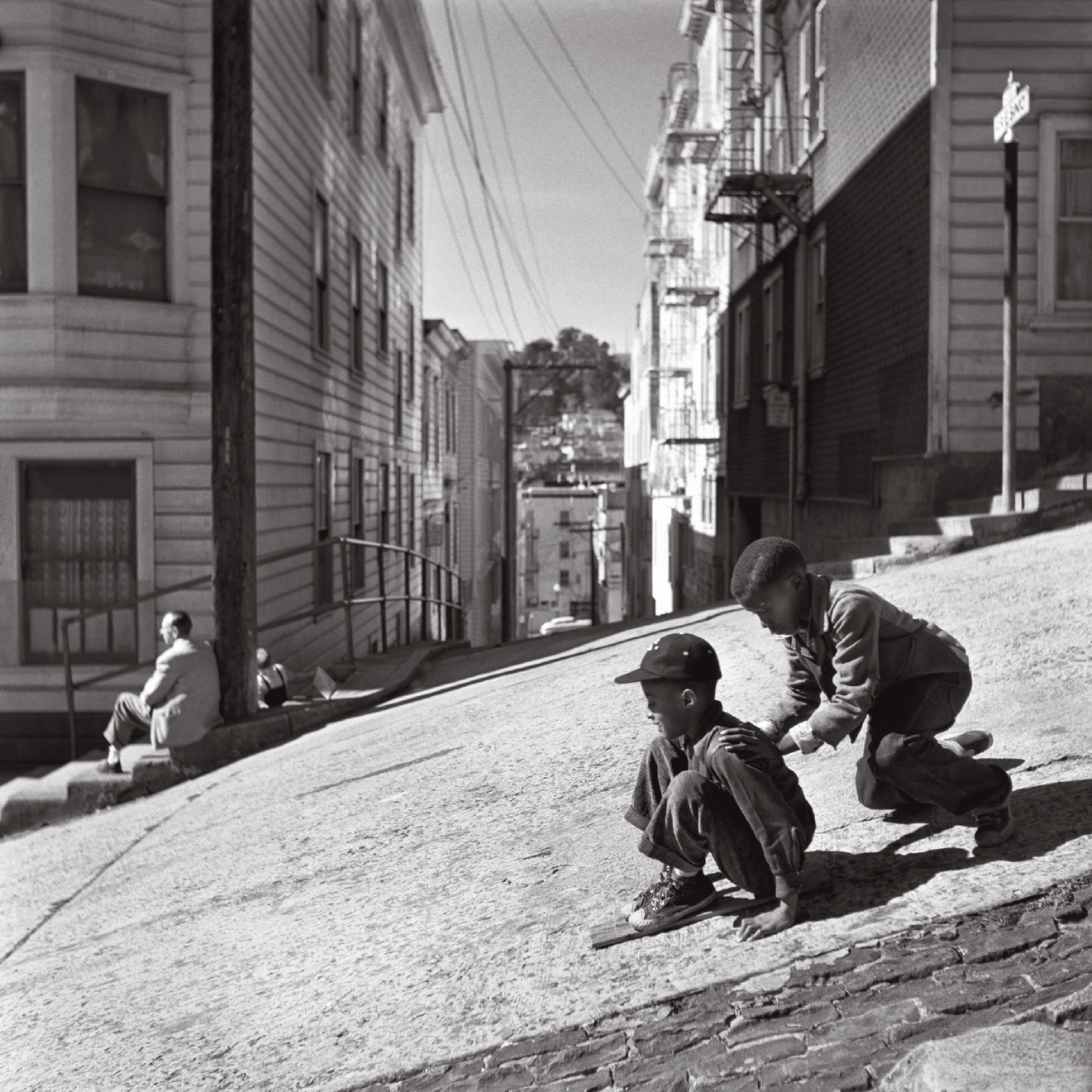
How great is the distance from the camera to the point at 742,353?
23.6m

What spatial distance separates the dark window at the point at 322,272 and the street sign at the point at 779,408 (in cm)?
608

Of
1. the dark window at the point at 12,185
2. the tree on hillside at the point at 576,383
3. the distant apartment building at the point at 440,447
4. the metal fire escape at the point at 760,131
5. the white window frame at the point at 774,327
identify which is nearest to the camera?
the dark window at the point at 12,185

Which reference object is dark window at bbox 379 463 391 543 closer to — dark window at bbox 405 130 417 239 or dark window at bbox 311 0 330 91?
dark window at bbox 405 130 417 239

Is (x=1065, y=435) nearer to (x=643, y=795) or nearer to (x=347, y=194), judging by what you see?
(x=643, y=795)

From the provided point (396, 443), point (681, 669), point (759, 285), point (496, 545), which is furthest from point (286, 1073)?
point (496, 545)

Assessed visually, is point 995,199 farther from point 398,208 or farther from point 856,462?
point 398,208

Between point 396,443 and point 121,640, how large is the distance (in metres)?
12.5

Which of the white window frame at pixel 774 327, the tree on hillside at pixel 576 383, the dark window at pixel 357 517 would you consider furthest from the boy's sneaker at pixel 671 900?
the tree on hillside at pixel 576 383

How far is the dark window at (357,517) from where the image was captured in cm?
1939

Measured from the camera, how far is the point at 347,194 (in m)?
18.8

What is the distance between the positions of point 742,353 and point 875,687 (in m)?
19.7

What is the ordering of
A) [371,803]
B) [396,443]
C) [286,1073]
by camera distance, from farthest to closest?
[396,443], [371,803], [286,1073]

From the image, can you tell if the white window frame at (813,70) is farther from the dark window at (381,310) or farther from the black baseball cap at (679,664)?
the black baseball cap at (679,664)

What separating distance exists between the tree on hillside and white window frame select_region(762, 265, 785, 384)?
7026 cm
